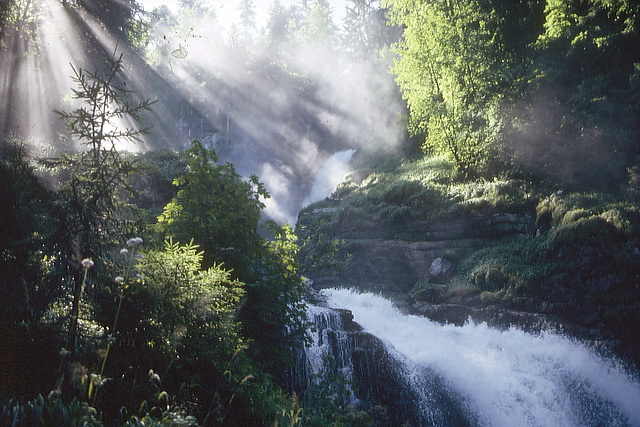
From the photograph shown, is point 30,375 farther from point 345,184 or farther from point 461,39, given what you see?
point 345,184

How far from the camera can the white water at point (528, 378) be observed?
8.84 meters

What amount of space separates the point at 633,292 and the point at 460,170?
10.2 metres

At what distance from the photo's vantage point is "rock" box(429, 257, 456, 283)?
15446 mm

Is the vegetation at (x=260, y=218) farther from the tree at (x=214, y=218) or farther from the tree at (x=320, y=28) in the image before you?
the tree at (x=320, y=28)

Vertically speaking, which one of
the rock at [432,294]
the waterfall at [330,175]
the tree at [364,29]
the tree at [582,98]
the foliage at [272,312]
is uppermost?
the tree at [364,29]

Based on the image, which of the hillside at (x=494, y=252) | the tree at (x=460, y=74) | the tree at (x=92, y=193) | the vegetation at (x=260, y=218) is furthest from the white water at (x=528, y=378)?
the tree at (x=460, y=74)

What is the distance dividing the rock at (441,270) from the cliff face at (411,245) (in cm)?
33

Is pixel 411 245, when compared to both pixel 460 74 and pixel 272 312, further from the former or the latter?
pixel 272 312

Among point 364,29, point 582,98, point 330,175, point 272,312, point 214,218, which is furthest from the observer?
point 364,29

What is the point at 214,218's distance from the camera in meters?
6.77

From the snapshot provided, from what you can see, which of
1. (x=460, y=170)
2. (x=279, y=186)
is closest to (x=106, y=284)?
(x=460, y=170)

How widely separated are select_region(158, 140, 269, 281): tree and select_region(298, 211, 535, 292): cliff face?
11.5m

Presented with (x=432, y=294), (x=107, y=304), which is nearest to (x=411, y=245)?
(x=432, y=294)

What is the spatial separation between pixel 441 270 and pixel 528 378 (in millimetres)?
6449
